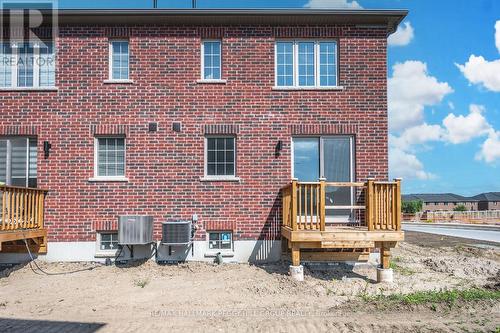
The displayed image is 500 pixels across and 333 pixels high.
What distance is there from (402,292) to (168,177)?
5947mm

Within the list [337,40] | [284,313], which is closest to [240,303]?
[284,313]

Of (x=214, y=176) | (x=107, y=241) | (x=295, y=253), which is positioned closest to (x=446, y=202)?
(x=214, y=176)

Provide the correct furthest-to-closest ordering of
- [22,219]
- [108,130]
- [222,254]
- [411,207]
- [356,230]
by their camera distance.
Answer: [411,207]
[108,130]
[222,254]
[22,219]
[356,230]

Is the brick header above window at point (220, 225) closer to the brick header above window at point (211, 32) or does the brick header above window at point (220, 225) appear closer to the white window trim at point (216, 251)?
the white window trim at point (216, 251)

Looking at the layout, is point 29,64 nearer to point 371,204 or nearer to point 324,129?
point 324,129

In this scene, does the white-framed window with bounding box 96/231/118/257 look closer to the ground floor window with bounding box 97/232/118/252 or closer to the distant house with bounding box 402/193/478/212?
the ground floor window with bounding box 97/232/118/252

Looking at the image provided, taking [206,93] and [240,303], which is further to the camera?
[206,93]

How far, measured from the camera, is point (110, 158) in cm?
1073

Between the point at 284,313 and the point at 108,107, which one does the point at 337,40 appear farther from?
the point at 284,313

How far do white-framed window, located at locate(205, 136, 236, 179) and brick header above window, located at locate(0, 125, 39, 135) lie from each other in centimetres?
428

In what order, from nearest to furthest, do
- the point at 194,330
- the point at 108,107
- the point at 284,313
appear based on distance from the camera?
the point at 194,330 → the point at 284,313 → the point at 108,107

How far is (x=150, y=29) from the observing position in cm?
1082

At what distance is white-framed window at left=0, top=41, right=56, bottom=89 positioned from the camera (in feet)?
35.5

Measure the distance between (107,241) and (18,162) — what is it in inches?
117
